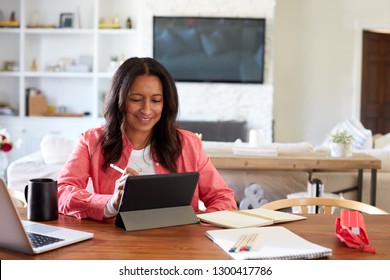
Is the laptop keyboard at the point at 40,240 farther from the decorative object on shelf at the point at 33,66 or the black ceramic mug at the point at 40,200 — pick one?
the decorative object on shelf at the point at 33,66

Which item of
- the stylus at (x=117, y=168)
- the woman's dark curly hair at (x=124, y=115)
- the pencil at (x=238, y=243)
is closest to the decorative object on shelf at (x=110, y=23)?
the woman's dark curly hair at (x=124, y=115)

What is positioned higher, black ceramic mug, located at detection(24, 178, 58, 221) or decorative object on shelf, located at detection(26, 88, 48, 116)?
decorative object on shelf, located at detection(26, 88, 48, 116)

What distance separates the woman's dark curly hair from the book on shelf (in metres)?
0.35

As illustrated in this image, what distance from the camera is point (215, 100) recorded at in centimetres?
754

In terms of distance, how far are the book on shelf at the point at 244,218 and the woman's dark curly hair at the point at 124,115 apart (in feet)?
1.13

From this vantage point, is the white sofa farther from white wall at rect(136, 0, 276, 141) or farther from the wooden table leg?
white wall at rect(136, 0, 276, 141)

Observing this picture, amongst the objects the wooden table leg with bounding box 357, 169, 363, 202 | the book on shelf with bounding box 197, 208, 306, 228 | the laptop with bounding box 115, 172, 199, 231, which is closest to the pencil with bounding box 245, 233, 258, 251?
the book on shelf with bounding box 197, 208, 306, 228

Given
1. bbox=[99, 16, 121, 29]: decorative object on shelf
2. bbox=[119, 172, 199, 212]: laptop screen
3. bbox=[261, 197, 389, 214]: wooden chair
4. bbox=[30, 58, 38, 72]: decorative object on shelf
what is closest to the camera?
bbox=[119, 172, 199, 212]: laptop screen

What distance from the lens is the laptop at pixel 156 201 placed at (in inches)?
70.7

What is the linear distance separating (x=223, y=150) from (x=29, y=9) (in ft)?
14.1

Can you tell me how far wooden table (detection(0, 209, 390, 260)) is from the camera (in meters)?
1.56

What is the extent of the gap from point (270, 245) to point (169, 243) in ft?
0.86
